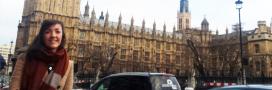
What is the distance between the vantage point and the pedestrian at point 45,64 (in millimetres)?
3211

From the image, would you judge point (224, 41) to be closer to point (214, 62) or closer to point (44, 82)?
point (214, 62)

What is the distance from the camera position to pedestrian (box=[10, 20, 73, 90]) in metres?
3.21

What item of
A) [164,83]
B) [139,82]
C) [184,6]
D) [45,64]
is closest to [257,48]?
[184,6]

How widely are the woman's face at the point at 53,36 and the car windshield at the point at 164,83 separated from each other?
756 centimetres

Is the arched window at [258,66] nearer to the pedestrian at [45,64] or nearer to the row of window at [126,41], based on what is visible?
the row of window at [126,41]

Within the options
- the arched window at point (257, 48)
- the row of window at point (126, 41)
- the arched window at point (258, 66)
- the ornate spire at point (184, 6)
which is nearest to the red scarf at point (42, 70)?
the row of window at point (126, 41)

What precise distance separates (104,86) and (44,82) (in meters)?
8.58

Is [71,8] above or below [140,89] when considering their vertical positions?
above

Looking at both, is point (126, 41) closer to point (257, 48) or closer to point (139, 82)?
point (257, 48)

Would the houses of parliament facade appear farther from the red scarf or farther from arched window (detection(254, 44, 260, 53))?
the red scarf

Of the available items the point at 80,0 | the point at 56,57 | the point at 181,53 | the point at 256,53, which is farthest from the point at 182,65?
the point at 56,57

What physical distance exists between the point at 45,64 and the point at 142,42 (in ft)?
250

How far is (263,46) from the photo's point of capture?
7444 centimetres

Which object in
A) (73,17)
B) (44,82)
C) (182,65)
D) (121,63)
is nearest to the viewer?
(44,82)
